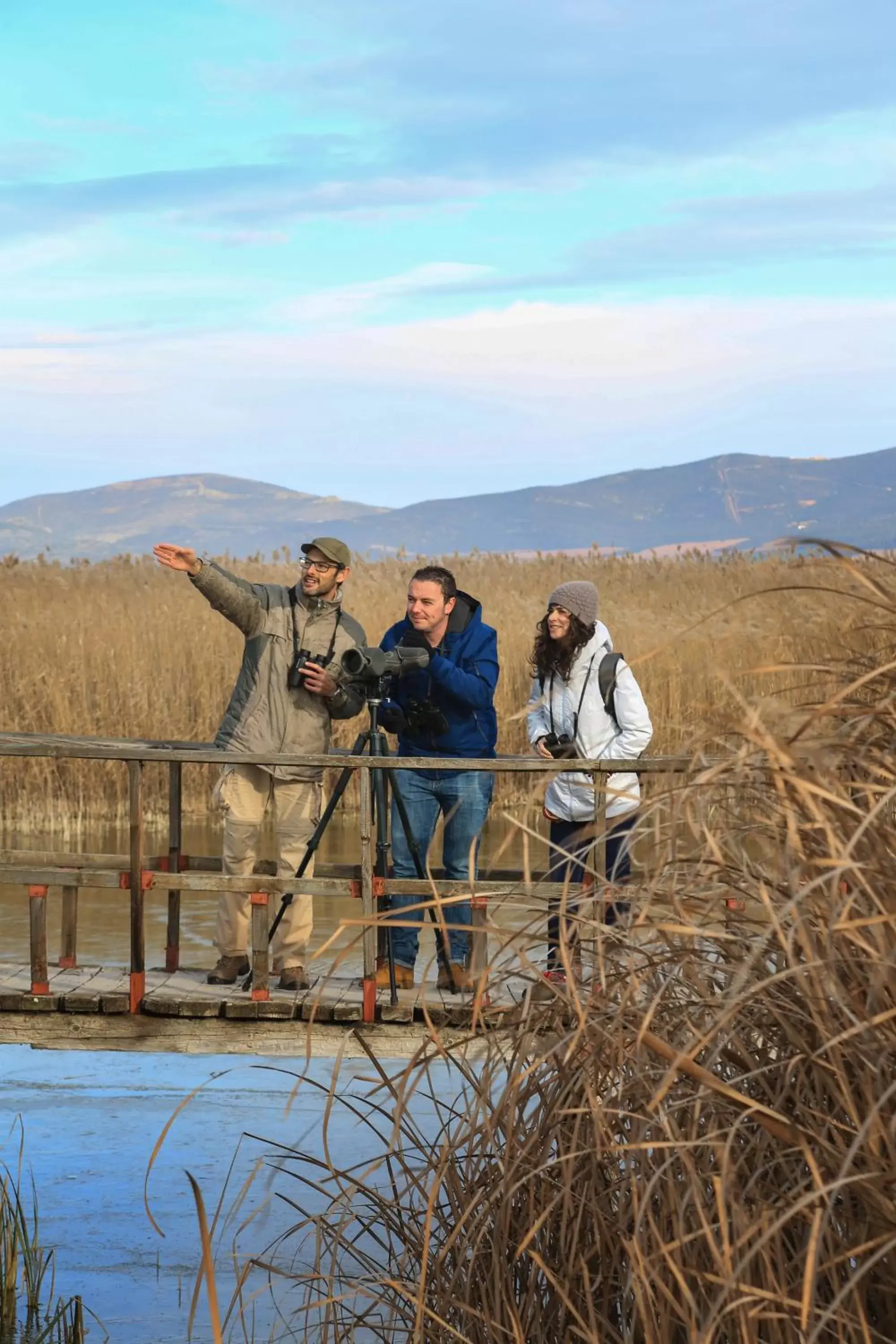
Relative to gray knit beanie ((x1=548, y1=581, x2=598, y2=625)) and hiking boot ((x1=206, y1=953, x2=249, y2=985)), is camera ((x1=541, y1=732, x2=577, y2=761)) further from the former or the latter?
hiking boot ((x1=206, y1=953, x2=249, y2=985))

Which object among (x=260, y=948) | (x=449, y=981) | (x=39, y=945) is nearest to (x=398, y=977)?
(x=449, y=981)

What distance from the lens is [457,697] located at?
6.39 m

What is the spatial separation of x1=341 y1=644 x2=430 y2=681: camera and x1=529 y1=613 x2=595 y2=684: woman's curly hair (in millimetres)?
399

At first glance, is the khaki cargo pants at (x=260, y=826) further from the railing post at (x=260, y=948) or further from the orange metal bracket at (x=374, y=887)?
the orange metal bracket at (x=374, y=887)

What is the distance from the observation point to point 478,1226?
10.3 feet

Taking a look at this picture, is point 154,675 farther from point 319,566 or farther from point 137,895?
point 137,895

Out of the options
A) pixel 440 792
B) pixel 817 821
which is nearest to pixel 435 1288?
pixel 817 821

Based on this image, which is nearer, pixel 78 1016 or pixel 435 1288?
pixel 435 1288

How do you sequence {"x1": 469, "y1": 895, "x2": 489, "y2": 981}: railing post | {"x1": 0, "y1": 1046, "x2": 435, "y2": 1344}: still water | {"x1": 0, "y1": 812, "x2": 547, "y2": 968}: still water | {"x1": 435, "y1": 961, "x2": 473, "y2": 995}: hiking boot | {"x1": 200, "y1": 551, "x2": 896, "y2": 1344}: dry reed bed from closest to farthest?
{"x1": 200, "y1": 551, "x2": 896, "y2": 1344}: dry reed bed, {"x1": 469, "y1": 895, "x2": 489, "y2": 981}: railing post, {"x1": 0, "y1": 1046, "x2": 435, "y2": 1344}: still water, {"x1": 435, "y1": 961, "x2": 473, "y2": 995}: hiking boot, {"x1": 0, "y1": 812, "x2": 547, "y2": 968}: still water

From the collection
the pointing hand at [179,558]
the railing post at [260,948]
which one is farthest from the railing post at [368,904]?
the pointing hand at [179,558]

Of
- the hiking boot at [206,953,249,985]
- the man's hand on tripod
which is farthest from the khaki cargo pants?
the man's hand on tripod

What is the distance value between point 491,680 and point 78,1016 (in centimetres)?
188

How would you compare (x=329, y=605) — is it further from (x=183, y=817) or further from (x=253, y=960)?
(x=183, y=817)

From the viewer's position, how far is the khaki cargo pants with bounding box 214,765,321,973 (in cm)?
636
